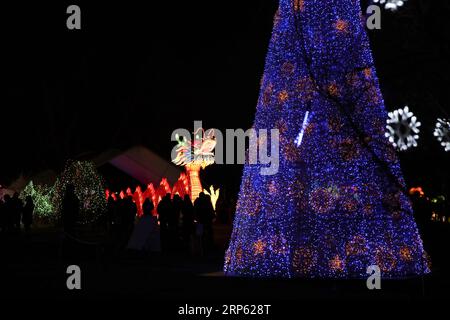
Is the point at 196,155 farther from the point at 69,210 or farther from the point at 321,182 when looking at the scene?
the point at 321,182

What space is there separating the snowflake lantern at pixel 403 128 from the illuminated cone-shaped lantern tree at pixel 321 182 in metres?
0.28

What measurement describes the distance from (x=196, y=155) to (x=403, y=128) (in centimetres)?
2964

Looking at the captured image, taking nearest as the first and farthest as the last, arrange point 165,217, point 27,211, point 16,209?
point 165,217 < point 16,209 < point 27,211

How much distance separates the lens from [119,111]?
56969mm

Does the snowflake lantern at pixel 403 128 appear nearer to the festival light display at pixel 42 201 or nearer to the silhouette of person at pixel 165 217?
the silhouette of person at pixel 165 217

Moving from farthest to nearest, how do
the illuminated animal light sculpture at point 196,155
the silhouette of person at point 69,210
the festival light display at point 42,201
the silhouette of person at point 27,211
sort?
the illuminated animal light sculpture at point 196,155
the festival light display at point 42,201
the silhouette of person at point 27,211
the silhouette of person at point 69,210

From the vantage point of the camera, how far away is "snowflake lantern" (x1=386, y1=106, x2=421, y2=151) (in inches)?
547

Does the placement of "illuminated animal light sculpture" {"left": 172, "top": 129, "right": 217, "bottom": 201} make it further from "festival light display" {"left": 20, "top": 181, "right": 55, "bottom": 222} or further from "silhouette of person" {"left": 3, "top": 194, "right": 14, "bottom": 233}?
"silhouette of person" {"left": 3, "top": 194, "right": 14, "bottom": 233}

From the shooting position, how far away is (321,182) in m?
15.3

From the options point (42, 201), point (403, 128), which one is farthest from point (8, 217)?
point (403, 128)

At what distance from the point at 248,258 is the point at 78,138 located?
141 feet

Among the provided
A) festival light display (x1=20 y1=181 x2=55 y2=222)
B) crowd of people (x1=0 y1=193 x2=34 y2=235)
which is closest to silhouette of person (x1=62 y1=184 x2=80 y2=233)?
crowd of people (x1=0 y1=193 x2=34 y2=235)

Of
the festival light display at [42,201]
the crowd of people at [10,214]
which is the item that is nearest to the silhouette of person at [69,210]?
the crowd of people at [10,214]

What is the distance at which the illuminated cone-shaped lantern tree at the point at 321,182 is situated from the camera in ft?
49.4
